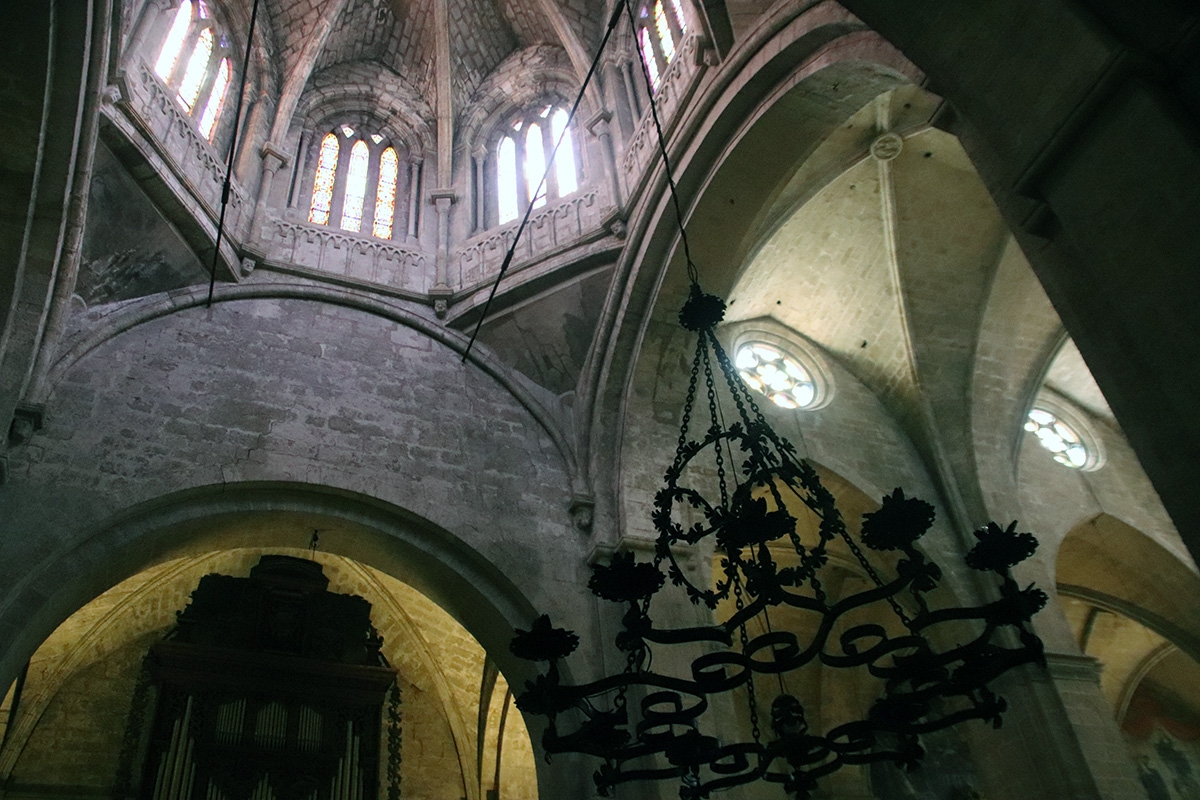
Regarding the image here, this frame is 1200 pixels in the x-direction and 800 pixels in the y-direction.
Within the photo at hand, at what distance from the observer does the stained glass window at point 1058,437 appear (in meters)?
13.1

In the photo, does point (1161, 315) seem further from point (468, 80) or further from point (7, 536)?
point (468, 80)

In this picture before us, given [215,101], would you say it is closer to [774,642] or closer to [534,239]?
[534,239]

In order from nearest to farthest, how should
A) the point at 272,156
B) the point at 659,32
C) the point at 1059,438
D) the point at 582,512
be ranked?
1. the point at 582,512
2. the point at 659,32
3. the point at 272,156
4. the point at 1059,438

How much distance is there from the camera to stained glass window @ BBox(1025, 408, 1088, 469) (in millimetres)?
13148

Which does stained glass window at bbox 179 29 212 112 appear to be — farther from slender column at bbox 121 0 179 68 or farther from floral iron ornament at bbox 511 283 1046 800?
floral iron ornament at bbox 511 283 1046 800

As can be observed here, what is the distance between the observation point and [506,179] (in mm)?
12492

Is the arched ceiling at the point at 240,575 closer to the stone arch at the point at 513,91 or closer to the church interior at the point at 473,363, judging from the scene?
the church interior at the point at 473,363

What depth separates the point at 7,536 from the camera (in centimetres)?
702

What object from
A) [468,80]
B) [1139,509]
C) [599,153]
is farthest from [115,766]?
[1139,509]

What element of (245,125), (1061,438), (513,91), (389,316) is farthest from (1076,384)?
(245,125)

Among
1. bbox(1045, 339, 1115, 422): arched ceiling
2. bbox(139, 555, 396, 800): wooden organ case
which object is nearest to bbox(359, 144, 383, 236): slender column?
bbox(139, 555, 396, 800): wooden organ case

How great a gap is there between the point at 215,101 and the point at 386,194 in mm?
2312

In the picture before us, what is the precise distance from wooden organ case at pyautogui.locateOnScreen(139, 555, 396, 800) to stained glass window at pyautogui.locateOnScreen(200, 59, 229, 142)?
5285mm

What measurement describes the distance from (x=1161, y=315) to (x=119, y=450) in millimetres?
7726
